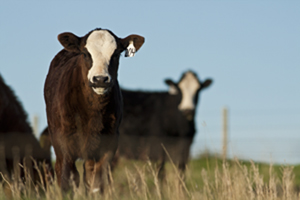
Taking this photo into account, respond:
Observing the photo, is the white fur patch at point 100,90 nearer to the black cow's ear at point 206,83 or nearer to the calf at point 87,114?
the calf at point 87,114

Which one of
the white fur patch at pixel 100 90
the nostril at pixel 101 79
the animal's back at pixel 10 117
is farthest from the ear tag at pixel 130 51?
the animal's back at pixel 10 117

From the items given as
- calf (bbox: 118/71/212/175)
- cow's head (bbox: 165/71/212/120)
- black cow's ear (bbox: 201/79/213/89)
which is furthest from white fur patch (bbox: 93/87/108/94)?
black cow's ear (bbox: 201/79/213/89)

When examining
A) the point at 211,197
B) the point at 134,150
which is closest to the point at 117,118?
the point at 211,197

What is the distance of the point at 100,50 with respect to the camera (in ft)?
18.9

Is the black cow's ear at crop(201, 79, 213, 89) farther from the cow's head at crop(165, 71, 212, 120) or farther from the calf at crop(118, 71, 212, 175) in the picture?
the calf at crop(118, 71, 212, 175)

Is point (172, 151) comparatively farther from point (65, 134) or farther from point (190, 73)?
point (65, 134)

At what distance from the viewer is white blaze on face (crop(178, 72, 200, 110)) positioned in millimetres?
13484

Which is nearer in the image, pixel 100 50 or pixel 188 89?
pixel 100 50

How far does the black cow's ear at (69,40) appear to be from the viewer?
19.7ft

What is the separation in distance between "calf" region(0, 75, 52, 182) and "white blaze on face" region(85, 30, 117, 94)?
2697mm

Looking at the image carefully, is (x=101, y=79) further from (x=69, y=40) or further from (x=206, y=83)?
(x=206, y=83)

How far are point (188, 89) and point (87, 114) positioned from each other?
812 centimetres

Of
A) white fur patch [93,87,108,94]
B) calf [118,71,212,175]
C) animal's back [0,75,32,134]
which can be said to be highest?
white fur patch [93,87,108,94]

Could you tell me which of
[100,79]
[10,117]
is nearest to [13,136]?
[10,117]
